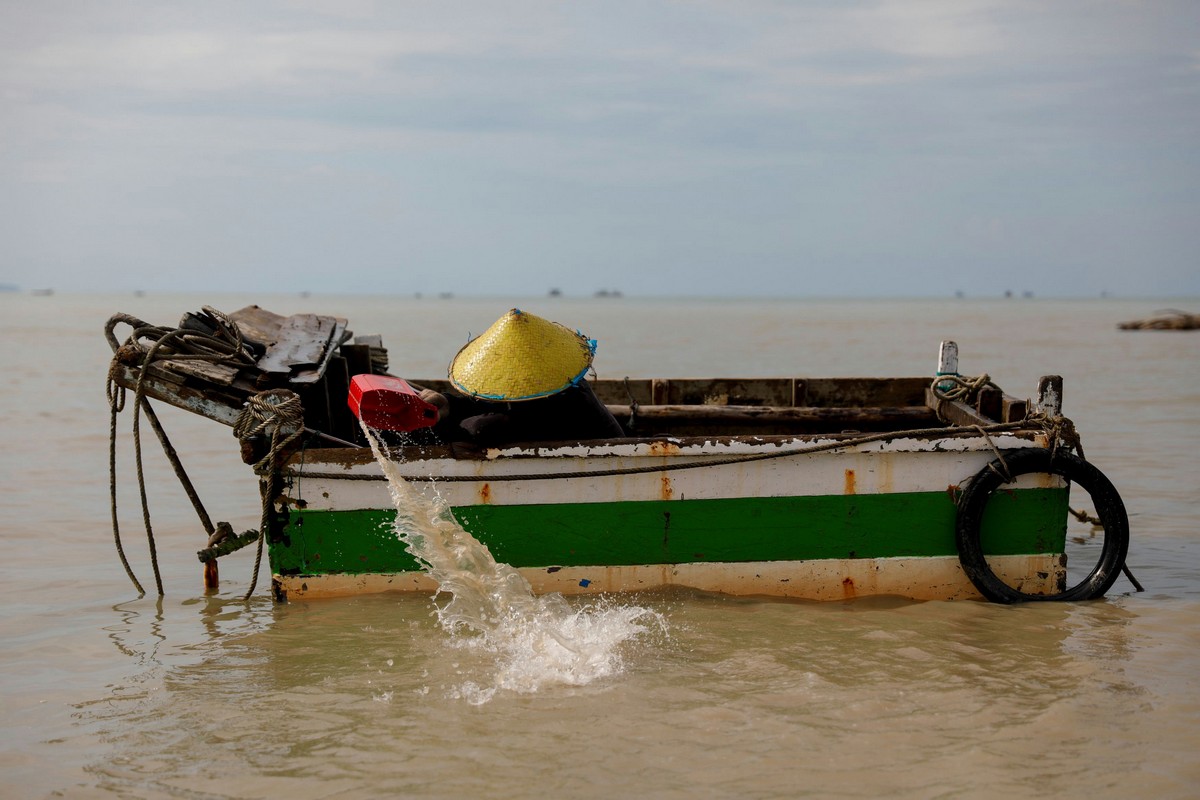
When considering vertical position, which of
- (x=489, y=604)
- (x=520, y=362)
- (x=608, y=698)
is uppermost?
(x=520, y=362)

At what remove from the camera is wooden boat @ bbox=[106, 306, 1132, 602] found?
5457 millimetres

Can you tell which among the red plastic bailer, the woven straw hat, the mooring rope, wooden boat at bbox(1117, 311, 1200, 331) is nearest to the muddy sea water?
the red plastic bailer

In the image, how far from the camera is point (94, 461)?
458 inches

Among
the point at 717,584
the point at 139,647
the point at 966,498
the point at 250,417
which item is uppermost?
the point at 250,417

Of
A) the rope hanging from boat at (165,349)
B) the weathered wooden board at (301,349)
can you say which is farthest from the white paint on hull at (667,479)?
the rope hanging from boat at (165,349)

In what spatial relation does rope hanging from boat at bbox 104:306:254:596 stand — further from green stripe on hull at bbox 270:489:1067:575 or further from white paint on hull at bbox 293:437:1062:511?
green stripe on hull at bbox 270:489:1067:575

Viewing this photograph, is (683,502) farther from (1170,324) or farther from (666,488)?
(1170,324)

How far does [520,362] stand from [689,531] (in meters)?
1.24

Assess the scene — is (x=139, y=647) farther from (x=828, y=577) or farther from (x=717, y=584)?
(x=828, y=577)

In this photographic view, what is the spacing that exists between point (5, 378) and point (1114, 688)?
875 inches

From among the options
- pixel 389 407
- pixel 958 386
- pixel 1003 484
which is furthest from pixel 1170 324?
pixel 389 407

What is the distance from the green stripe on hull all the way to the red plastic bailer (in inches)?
21.2

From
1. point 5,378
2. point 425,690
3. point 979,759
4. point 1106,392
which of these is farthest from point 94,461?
point 1106,392

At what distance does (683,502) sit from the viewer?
5516 millimetres
